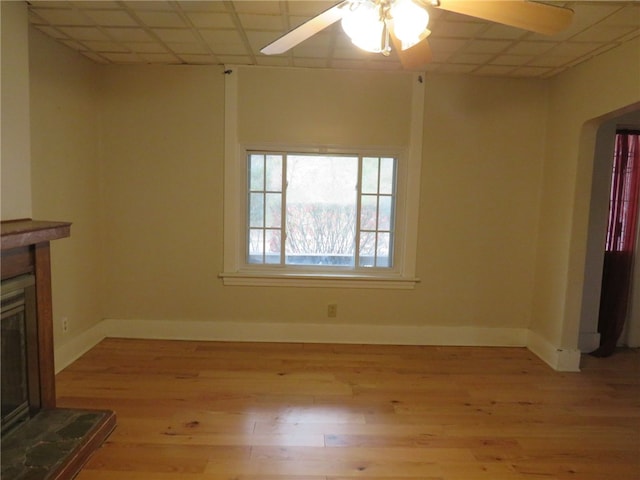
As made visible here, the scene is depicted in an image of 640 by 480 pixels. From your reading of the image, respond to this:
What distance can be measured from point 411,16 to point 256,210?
236cm

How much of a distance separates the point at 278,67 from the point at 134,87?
119 cm

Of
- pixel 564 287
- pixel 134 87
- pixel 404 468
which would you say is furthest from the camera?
pixel 134 87

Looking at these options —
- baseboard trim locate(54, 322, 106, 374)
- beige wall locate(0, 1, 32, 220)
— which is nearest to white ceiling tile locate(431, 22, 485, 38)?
beige wall locate(0, 1, 32, 220)

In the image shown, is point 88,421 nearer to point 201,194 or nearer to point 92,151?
point 201,194

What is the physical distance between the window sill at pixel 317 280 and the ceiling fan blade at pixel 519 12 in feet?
7.63

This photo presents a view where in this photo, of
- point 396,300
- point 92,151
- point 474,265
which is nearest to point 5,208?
point 92,151

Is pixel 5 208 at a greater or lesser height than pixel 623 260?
greater

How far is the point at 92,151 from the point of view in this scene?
335 cm

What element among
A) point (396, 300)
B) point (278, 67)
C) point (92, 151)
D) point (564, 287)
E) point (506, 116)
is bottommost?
point (396, 300)

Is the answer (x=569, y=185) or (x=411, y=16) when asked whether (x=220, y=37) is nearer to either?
(x=411, y=16)

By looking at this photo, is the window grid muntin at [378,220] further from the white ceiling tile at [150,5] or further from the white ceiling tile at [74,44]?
the white ceiling tile at [74,44]

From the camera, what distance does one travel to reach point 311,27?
67.0 inches

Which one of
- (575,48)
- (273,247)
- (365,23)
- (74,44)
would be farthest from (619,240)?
(74,44)

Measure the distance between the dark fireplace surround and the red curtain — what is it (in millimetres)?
3901
